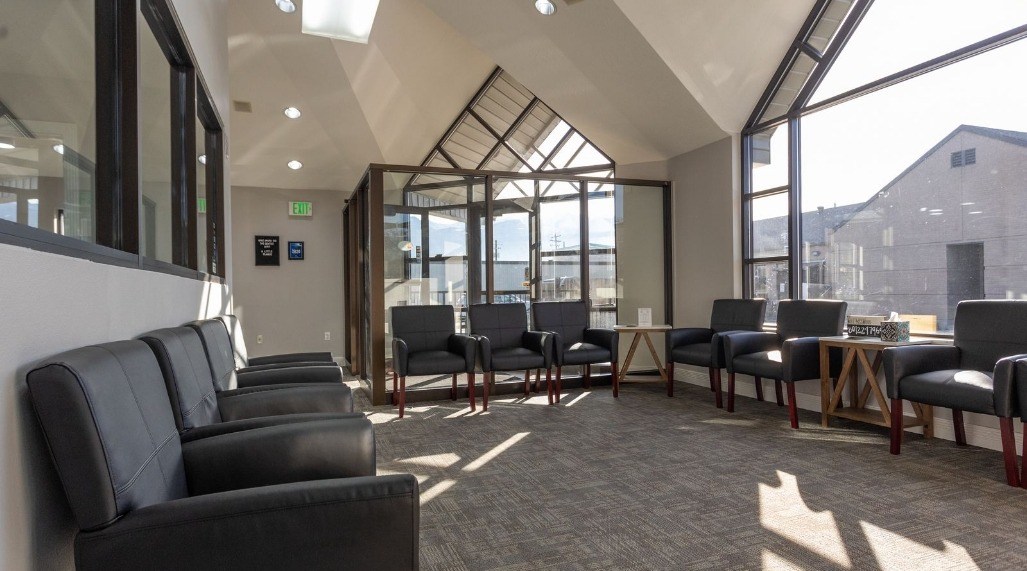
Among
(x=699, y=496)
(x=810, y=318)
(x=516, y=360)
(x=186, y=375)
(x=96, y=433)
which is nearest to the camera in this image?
(x=96, y=433)

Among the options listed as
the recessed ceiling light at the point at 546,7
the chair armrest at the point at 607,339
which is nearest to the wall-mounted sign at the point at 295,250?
the chair armrest at the point at 607,339

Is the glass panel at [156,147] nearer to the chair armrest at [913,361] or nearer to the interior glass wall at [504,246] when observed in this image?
the interior glass wall at [504,246]

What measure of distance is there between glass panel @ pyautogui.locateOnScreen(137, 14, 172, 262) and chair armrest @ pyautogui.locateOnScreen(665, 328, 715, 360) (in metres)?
4.24

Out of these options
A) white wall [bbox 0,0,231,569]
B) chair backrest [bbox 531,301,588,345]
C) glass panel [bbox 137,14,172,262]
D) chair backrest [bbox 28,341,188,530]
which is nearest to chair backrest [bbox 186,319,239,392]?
glass panel [bbox 137,14,172,262]

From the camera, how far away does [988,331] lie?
346 centimetres

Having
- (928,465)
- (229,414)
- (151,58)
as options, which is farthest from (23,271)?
(928,465)

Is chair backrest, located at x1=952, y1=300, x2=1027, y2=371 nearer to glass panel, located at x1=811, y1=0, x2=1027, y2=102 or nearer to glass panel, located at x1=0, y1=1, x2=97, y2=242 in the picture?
glass panel, located at x1=811, y1=0, x2=1027, y2=102

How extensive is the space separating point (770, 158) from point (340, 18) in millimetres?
4162

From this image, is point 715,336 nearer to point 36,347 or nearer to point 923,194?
point 923,194

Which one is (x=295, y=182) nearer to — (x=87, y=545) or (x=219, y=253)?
(x=219, y=253)

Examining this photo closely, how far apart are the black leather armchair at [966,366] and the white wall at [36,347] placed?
12.5 feet

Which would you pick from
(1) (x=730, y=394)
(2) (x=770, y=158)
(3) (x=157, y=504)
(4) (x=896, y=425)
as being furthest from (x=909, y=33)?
(3) (x=157, y=504)

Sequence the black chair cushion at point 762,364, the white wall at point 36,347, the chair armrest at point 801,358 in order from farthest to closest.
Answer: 1. the black chair cushion at point 762,364
2. the chair armrest at point 801,358
3. the white wall at point 36,347

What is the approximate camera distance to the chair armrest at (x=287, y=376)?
2.94 m
